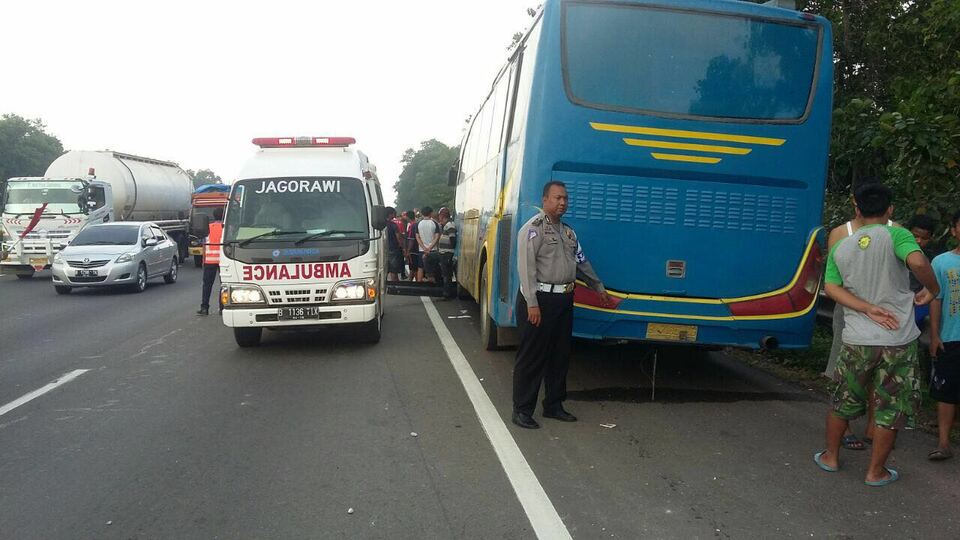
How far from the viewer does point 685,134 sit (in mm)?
6340

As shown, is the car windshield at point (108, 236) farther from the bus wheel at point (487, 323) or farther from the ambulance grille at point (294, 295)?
the bus wheel at point (487, 323)

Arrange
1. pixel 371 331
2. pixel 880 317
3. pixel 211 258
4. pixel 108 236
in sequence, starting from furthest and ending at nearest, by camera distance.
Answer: pixel 108 236, pixel 211 258, pixel 371 331, pixel 880 317

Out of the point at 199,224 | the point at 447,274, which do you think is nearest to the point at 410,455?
the point at 199,224

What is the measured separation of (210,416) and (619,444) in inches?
133

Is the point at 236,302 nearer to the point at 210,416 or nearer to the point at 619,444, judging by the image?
the point at 210,416

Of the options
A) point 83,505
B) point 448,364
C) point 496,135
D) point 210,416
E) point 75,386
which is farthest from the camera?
point 496,135

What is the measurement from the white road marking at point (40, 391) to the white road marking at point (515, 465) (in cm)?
401

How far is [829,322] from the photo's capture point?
27.8 feet

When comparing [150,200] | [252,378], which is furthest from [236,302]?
[150,200]

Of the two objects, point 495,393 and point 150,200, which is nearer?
point 495,393

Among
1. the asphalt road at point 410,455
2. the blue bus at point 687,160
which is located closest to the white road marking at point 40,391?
the asphalt road at point 410,455

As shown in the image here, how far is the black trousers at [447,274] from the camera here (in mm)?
15052

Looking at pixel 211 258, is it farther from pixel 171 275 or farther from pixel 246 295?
pixel 171 275

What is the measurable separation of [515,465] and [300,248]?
15.9ft
